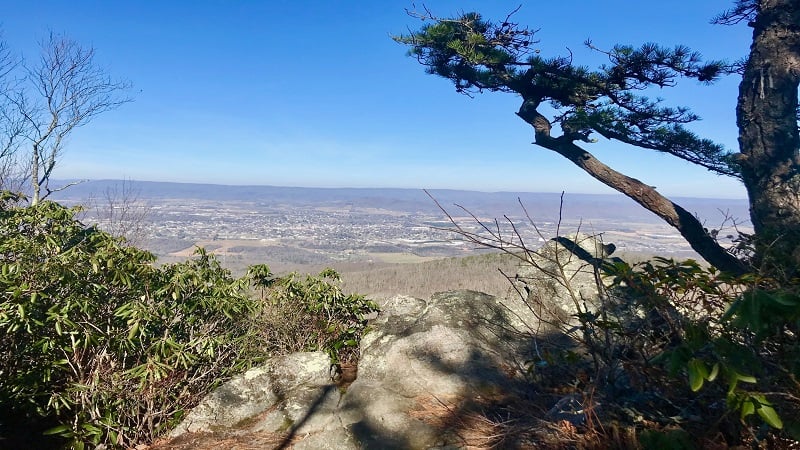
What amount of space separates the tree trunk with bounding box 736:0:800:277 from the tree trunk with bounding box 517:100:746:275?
0.53 meters

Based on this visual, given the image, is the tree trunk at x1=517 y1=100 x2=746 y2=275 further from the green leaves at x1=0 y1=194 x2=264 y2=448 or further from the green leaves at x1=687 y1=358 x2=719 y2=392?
the green leaves at x1=0 y1=194 x2=264 y2=448

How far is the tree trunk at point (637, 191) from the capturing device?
5.32m

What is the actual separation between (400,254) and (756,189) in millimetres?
32421

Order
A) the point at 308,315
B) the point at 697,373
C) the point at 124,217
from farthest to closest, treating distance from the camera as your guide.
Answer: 1. the point at 124,217
2. the point at 308,315
3. the point at 697,373

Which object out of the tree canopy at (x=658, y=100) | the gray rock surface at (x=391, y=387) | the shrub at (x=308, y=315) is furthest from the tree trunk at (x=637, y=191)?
the shrub at (x=308, y=315)

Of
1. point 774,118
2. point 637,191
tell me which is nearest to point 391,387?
point 637,191

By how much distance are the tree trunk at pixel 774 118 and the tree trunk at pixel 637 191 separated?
533 millimetres

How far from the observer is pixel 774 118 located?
16.6ft

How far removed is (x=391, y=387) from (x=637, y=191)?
3.95 metres

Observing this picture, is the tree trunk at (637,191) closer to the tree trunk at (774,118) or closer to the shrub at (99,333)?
the tree trunk at (774,118)

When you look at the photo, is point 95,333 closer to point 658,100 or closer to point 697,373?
point 697,373

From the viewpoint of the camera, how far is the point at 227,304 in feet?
12.1

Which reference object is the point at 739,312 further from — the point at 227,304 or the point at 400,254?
the point at 400,254

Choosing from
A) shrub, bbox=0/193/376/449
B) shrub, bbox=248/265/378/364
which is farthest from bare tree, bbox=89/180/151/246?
shrub, bbox=0/193/376/449
